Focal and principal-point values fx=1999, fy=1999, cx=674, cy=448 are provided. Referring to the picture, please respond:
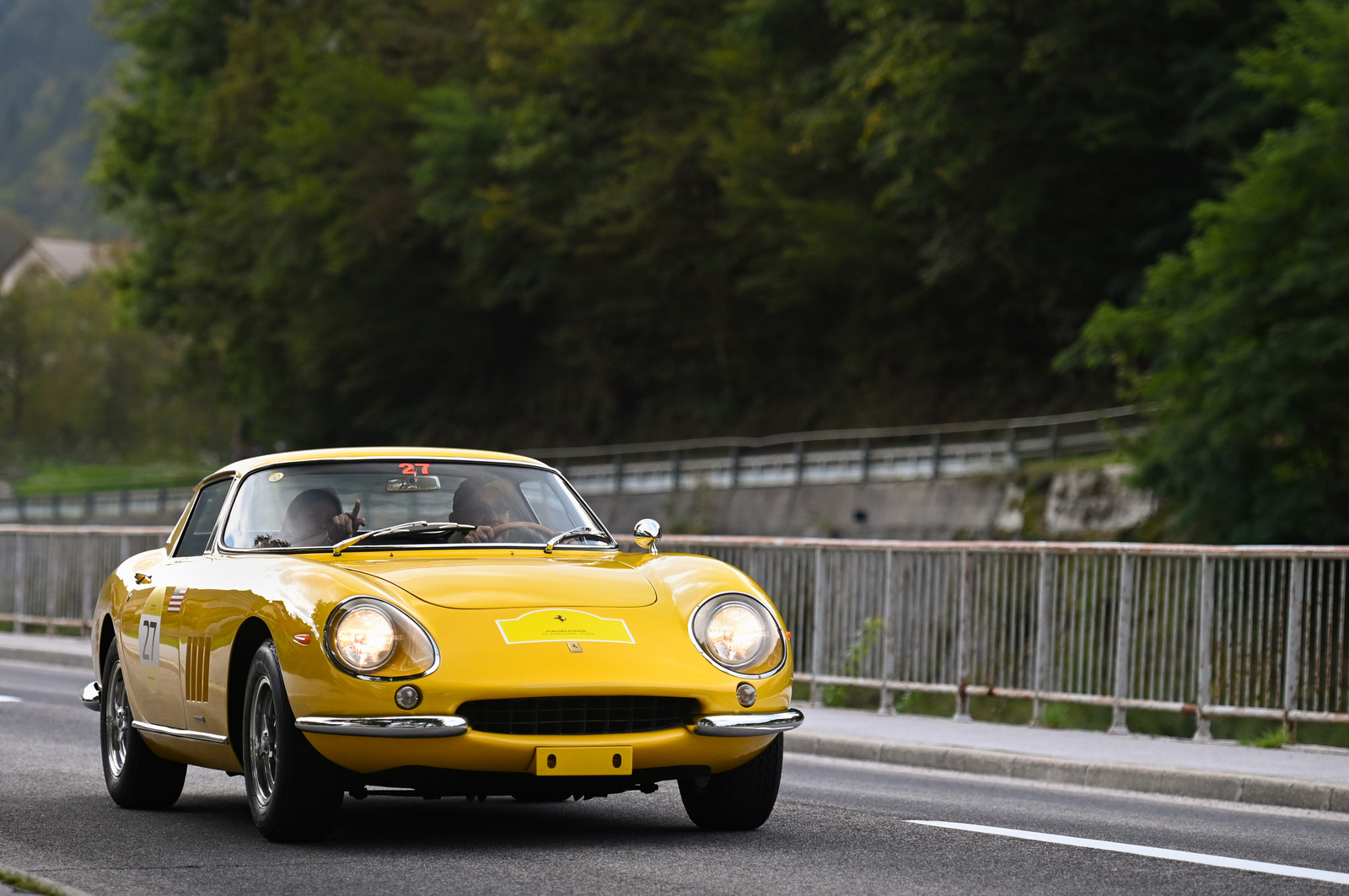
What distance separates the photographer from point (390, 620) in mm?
7082

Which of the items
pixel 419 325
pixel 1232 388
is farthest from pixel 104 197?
pixel 1232 388

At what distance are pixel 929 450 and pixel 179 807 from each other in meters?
29.2

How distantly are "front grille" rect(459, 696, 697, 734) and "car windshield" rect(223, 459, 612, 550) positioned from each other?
3.83 ft

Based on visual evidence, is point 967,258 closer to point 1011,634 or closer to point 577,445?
point 577,445

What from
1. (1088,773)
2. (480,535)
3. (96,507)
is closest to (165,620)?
(480,535)

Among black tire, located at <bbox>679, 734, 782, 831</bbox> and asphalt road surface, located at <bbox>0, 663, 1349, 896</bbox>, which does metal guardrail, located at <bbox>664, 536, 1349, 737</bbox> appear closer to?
asphalt road surface, located at <bbox>0, 663, 1349, 896</bbox>

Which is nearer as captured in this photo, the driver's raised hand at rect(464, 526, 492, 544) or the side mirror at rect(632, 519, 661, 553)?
the driver's raised hand at rect(464, 526, 492, 544)

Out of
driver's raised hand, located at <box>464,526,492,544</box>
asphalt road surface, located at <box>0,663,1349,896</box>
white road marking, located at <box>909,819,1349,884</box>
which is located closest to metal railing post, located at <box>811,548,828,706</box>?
asphalt road surface, located at <box>0,663,1349,896</box>

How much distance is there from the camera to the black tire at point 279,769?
7.12 metres

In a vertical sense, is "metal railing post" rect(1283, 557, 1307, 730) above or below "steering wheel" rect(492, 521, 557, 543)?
below

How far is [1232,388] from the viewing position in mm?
21922

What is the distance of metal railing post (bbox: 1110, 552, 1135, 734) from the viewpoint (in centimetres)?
1394

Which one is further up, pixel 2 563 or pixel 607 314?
pixel 607 314

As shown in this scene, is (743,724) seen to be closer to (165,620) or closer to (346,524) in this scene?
(346,524)
